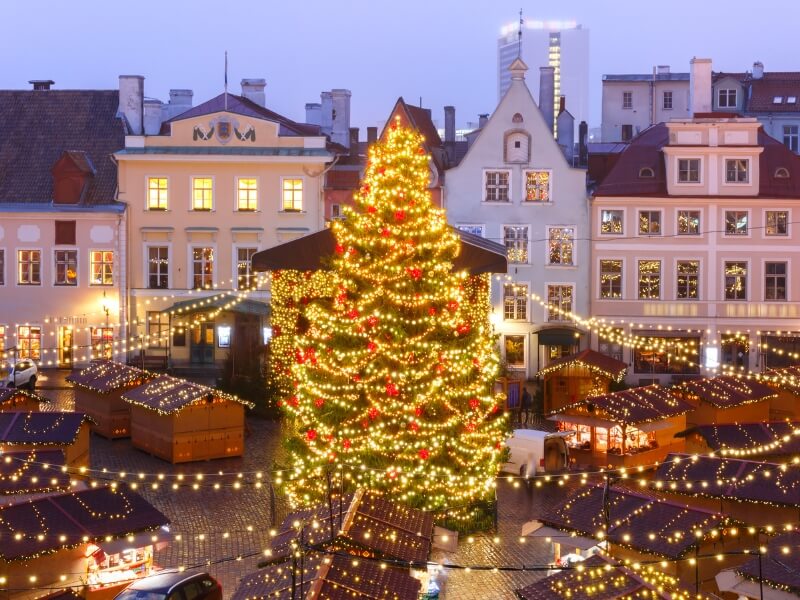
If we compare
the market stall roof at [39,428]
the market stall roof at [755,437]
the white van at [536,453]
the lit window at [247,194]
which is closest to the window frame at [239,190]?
the lit window at [247,194]

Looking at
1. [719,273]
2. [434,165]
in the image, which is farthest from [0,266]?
[719,273]

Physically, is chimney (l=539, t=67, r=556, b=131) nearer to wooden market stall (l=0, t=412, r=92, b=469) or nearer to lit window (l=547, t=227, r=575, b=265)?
lit window (l=547, t=227, r=575, b=265)

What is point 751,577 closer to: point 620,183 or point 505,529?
point 505,529

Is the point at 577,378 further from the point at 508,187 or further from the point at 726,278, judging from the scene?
the point at 726,278

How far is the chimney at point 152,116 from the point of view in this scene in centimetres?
4344

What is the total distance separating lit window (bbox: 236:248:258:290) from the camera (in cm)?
4097

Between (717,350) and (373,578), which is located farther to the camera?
(717,350)

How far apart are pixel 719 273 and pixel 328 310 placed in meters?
23.9

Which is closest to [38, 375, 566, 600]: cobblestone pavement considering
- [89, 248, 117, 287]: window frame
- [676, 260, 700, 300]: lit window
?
[89, 248, 117, 287]: window frame

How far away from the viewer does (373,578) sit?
12.8 m

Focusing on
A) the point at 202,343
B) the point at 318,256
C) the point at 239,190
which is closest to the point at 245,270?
the point at 239,190

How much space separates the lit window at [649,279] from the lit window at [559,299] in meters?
2.66

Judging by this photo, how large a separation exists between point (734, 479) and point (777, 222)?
24.5 metres

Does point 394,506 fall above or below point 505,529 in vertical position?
above
